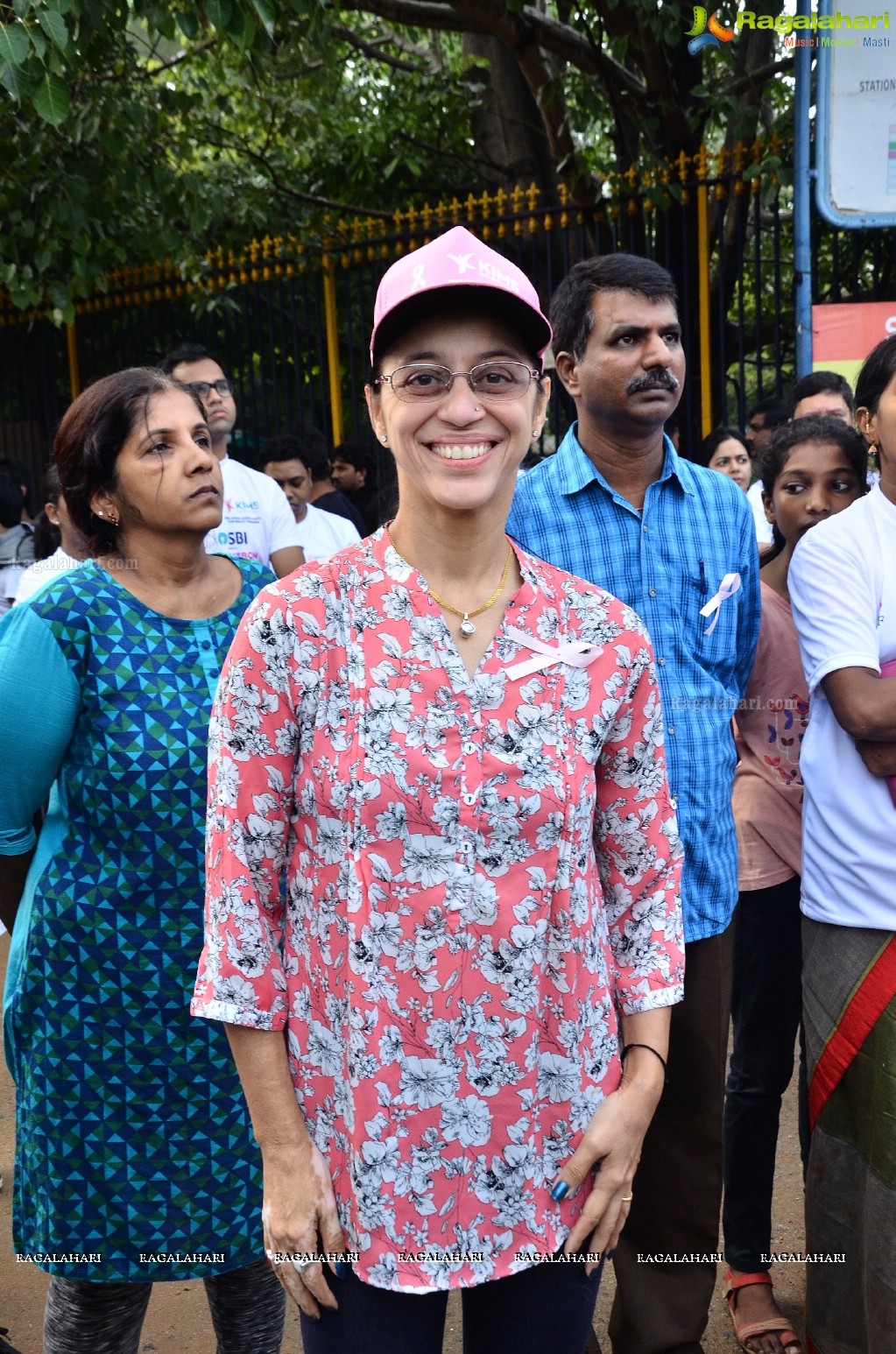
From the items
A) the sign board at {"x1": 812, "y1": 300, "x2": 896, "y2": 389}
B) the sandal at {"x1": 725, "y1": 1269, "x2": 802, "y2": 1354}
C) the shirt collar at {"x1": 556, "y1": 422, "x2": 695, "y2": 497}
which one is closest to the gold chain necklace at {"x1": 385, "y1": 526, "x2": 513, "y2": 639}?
the shirt collar at {"x1": 556, "y1": 422, "x2": 695, "y2": 497}

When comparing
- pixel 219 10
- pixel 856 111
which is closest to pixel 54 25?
pixel 219 10

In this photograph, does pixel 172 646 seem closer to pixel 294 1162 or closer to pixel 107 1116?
pixel 107 1116

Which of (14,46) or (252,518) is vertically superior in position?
(14,46)

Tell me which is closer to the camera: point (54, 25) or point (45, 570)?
point (45, 570)

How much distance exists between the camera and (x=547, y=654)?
68.2 inches

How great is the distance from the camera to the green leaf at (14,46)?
4.76 m

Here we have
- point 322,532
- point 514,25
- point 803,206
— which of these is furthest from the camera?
point 514,25

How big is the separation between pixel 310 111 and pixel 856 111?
5.59 m

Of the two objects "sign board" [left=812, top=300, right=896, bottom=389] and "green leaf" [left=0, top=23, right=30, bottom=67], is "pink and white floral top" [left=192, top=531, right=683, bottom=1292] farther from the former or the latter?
"sign board" [left=812, top=300, right=896, bottom=389]

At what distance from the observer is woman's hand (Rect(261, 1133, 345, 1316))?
1.64 metres

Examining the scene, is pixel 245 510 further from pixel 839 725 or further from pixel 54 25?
pixel 839 725

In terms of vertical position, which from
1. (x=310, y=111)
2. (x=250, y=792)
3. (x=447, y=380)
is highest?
(x=310, y=111)

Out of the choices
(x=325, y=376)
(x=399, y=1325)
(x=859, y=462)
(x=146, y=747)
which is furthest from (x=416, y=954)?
(x=325, y=376)

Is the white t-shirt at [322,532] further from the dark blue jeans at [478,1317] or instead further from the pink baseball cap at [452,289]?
the dark blue jeans at [478,1317]
